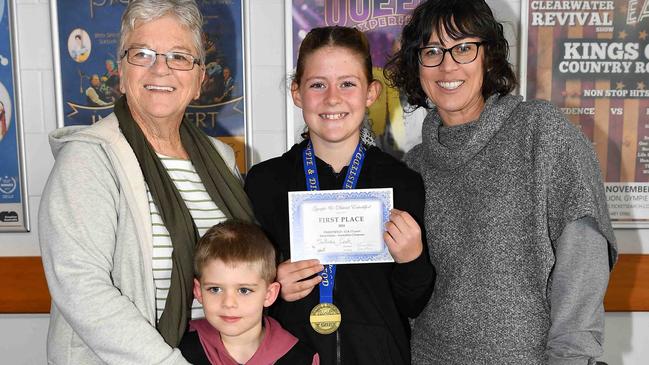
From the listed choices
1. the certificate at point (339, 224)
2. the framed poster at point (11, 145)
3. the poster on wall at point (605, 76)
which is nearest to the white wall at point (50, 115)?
the framed poster at point (11, 145)

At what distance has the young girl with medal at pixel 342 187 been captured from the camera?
181cm

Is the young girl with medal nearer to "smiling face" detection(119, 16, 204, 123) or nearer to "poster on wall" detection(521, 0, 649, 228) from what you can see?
"smiling face" detection(119, 16, 204, 123)

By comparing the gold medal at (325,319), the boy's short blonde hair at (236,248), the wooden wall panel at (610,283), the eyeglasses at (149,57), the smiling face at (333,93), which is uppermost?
the eyeglasses at (149,57)

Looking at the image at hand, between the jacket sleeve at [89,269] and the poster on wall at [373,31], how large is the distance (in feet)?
6.13

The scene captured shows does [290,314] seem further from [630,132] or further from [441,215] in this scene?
[630,132]

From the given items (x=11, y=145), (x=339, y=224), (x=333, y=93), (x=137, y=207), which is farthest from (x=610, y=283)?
(x=11, y=145)

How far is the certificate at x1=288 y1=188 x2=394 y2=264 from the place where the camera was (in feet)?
5.95

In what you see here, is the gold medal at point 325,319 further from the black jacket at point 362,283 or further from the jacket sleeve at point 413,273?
the jacket sleeve at point 413,273

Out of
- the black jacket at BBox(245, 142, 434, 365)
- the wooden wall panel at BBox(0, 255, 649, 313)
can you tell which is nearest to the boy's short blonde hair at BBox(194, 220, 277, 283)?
the black jacket at BBox(245, 142, 434, 365)

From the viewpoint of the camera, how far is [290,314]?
6.20 ft

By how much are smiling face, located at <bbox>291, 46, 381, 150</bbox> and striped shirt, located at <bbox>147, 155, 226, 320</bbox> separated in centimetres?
43

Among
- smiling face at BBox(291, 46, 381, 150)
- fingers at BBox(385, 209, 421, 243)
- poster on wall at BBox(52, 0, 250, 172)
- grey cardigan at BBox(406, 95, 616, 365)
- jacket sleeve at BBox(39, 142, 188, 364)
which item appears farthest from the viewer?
poster on wall at BBox(52, 0, 250, 172)

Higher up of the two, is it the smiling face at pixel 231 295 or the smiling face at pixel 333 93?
the smiling face at pixel 333 93

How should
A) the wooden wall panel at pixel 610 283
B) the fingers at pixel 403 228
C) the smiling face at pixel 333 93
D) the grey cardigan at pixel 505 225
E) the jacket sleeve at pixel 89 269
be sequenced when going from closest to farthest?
1. the jacket sleeve at pixel 89 269
2. the grey cardigan at pixel 505 225
3. the fingers at pixel 403 228
4. the smiling face at pixel 333 93
5. the wooden wall panel at pixel 610 283
